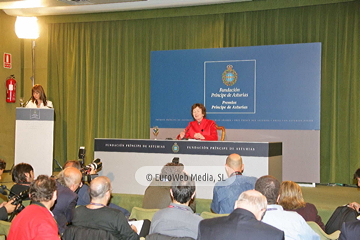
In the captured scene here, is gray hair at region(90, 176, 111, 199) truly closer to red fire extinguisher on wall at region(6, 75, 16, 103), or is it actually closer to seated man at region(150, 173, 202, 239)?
seated man at region(150, 173, 202, 239)

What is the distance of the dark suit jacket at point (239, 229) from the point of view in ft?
7.39

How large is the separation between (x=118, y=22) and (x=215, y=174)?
4.79m

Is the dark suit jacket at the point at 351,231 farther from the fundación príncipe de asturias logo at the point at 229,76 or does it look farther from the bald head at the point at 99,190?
the fundación príncipe de asturias logo at the point at 229,76

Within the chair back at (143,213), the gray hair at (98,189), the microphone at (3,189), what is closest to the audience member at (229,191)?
the chair back at (143,213)

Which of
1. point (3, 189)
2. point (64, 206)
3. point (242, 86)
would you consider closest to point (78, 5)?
point (242, 86)

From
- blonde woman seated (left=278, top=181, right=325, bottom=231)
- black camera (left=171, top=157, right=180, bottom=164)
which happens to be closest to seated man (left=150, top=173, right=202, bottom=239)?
blonde woman seated (left=278, top=181, right=325, bottom=231)

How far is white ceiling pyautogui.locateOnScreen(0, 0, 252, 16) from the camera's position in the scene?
25.3 ft

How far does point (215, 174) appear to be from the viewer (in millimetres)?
5297

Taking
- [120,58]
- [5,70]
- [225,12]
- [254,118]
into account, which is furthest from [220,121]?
[5,70]

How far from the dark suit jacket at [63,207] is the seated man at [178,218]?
973 mm

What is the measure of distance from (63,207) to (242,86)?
4512 mm

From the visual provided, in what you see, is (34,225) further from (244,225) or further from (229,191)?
(229,191)

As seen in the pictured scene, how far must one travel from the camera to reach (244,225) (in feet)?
7.57

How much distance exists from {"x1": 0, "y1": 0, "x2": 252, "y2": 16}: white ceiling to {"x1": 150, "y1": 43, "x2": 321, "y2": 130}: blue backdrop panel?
91 centimetres
